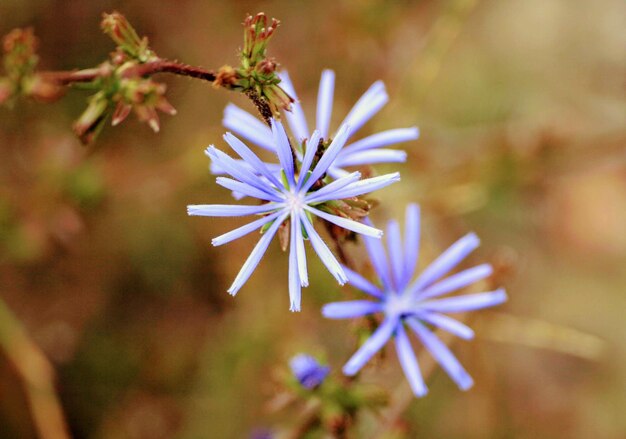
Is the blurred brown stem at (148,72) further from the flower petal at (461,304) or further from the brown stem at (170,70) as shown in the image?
the flower petal at (461,304)

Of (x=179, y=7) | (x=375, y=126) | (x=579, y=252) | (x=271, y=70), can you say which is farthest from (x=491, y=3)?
(x=271, y=70)

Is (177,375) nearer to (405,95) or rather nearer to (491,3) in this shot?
(405,95)

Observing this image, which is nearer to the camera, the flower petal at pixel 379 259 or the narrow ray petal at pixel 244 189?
the narrow ray petal at pixel 244 189

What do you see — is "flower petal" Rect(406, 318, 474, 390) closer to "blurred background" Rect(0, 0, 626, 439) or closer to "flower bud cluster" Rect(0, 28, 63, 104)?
"flower bud cluster" Rect(0, 28, 63, 104)

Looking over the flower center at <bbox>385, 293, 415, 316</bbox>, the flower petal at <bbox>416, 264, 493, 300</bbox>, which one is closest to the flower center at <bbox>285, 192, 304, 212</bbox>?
the flower center at <bbox>385, 293, 415, 316</bbox>

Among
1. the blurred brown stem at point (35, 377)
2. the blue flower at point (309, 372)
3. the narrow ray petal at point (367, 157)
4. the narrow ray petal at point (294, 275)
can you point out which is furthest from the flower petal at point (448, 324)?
the blurred brown stem at point (35, 377)
